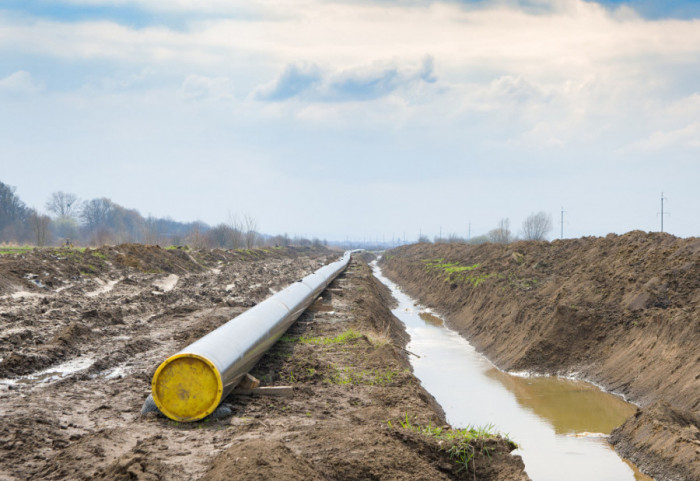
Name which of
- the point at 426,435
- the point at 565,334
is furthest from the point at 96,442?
the point at 565,334

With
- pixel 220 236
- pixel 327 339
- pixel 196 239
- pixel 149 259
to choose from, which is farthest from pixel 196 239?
pixel 327 339

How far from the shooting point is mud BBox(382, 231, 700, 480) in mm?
9508

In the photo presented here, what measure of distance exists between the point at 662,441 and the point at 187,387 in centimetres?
671

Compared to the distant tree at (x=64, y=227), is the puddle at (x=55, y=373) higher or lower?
lower

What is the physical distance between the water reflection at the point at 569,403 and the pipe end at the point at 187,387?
6768mm

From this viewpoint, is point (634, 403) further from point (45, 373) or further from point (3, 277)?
point (3, 277)

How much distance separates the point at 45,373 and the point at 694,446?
1039cm

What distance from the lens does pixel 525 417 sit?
12312mm

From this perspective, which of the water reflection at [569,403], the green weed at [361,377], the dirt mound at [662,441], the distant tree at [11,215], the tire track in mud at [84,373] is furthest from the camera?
the distant tree at [11,215]

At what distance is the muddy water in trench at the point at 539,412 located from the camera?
941 centimetres

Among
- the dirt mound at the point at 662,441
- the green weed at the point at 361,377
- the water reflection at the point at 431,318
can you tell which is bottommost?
the water reflection at the point at 431,318

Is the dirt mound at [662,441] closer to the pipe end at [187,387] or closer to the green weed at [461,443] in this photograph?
the green weed at [461,443]

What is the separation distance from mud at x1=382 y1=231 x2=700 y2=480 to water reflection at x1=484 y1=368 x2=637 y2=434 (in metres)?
0.39

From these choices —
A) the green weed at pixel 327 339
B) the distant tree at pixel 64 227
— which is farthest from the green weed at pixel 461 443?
the distant tree at pixel 64 227
